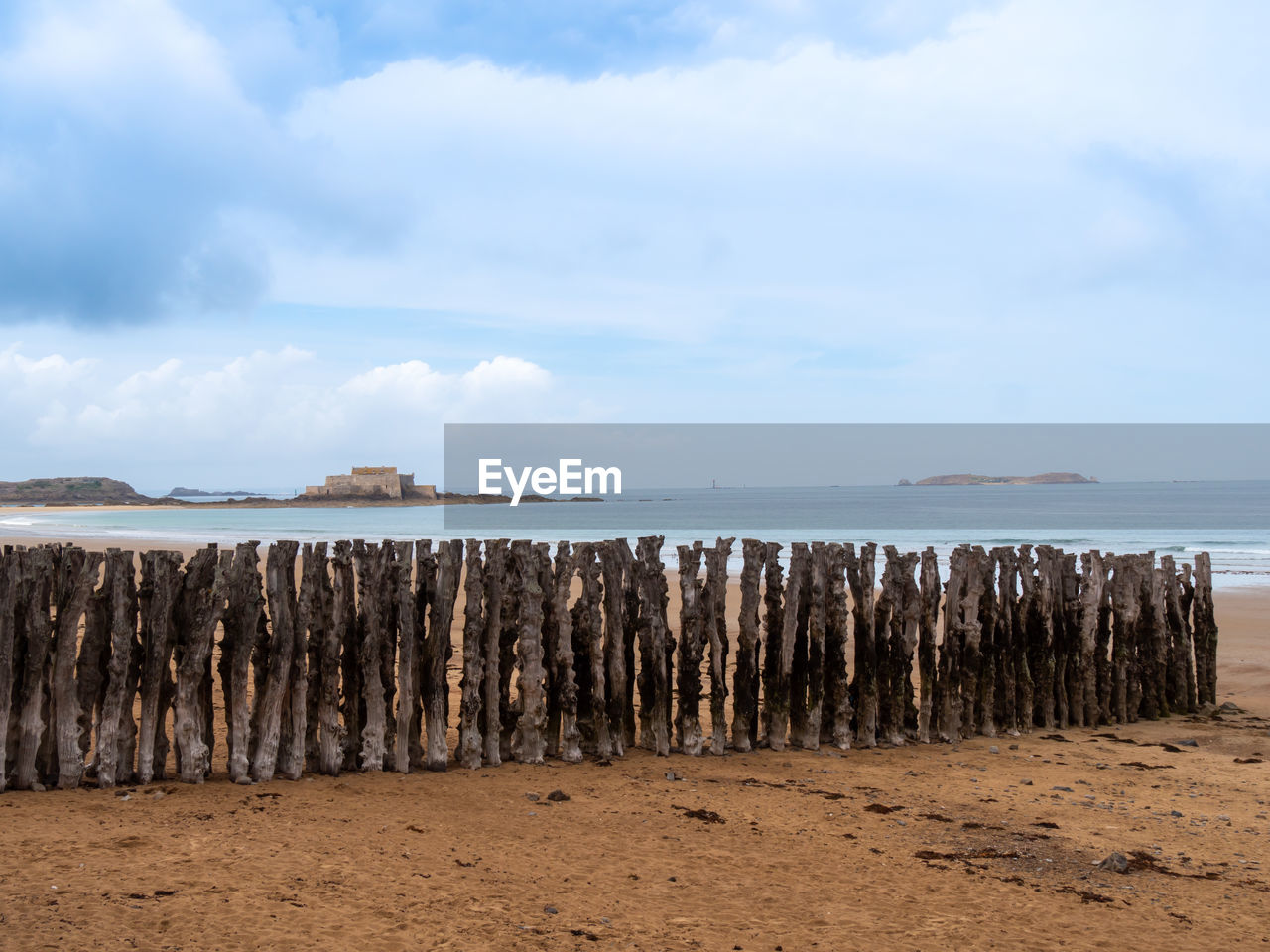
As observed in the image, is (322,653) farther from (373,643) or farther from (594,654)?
(594,654)

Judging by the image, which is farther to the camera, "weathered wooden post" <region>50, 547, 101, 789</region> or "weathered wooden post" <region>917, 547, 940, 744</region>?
"weathered wooden post" <region>917, 547, 940, 744</region>

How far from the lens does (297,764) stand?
17.4 feet

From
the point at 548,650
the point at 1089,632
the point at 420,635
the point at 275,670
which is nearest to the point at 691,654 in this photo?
the point at 548,650

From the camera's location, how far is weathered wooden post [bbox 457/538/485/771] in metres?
5.66

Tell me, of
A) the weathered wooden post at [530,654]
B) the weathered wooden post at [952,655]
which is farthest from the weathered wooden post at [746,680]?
the weathered wooden post at [952,655]

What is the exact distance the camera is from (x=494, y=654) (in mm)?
5746

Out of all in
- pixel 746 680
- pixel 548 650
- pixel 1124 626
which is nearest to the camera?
pixel 548 650

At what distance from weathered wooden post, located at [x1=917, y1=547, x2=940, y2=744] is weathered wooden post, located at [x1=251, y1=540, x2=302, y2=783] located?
166 inches

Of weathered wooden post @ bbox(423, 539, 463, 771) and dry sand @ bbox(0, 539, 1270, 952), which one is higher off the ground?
weathered wooden post @ bbox(423, 539, 463, 771)

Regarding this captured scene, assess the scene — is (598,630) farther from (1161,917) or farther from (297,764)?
(1161,917)

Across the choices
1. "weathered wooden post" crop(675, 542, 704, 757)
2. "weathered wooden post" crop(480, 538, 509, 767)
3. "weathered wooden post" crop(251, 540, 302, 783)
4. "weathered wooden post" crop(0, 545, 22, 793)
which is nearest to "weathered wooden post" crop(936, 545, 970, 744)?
"weathered wooden post" crop(675, 542, 704, 757)

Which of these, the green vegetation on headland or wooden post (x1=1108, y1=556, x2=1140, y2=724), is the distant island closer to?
the green vegetation on headland

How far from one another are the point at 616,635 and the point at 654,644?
0.86 ft

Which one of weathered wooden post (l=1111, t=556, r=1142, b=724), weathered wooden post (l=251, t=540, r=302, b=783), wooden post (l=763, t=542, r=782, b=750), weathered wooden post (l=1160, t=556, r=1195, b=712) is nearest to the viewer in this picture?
weathered wooden post (l=251, t=540, r=302, b=783)
